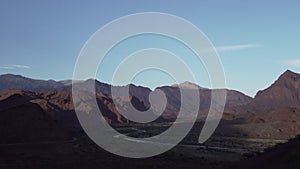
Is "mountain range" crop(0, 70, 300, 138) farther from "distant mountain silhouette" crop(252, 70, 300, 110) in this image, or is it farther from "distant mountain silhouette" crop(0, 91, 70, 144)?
"distant mountain silhouette" crop(0, 91, 70, 144)

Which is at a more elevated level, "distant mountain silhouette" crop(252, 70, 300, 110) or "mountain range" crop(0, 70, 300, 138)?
"distant mountain silhouette" crop(252, 70, 300, 110)

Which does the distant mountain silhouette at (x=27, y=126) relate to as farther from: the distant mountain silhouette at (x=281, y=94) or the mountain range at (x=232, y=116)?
the distant mountain silhouette at (x=281, y=94)

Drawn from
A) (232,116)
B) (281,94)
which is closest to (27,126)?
(232,116)

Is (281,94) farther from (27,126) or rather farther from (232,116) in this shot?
(27,126)

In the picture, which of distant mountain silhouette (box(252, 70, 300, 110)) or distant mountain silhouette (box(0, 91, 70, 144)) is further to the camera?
distant mountain silhouette (box(252, 70, 300, 110))

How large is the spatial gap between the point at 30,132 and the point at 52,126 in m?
5.78

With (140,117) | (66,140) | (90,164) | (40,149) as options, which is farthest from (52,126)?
(140,117)

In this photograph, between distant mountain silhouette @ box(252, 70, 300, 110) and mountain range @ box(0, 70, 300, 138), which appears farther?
distant mountain silhouette @ box(252, 70, 300, 110)

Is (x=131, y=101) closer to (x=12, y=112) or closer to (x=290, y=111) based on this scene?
(x=290, y=111)

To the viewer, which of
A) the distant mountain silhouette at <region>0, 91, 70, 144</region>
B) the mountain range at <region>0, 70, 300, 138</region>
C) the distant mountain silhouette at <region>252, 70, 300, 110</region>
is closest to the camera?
the distant mountain silhouette at <region>0, 91, 70, 144</region>

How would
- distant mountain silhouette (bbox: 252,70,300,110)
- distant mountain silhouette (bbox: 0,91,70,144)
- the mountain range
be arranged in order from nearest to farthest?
distant mountain silhouette (bbox: 0,91,70,144) → the mountain range → distant mountain silhouette (bbox: 252,70,300,110)

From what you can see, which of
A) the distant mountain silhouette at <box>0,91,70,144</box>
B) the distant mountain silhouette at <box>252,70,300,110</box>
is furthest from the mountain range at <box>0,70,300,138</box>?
the distant mountain silhouette at <box>0,91,70,144</box>

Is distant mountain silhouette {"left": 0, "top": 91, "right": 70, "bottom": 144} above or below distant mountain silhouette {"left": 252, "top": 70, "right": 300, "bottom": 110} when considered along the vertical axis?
below

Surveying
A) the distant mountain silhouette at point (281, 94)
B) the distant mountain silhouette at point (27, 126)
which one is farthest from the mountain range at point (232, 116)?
the distant mountain silhouette at point (27, 126)
